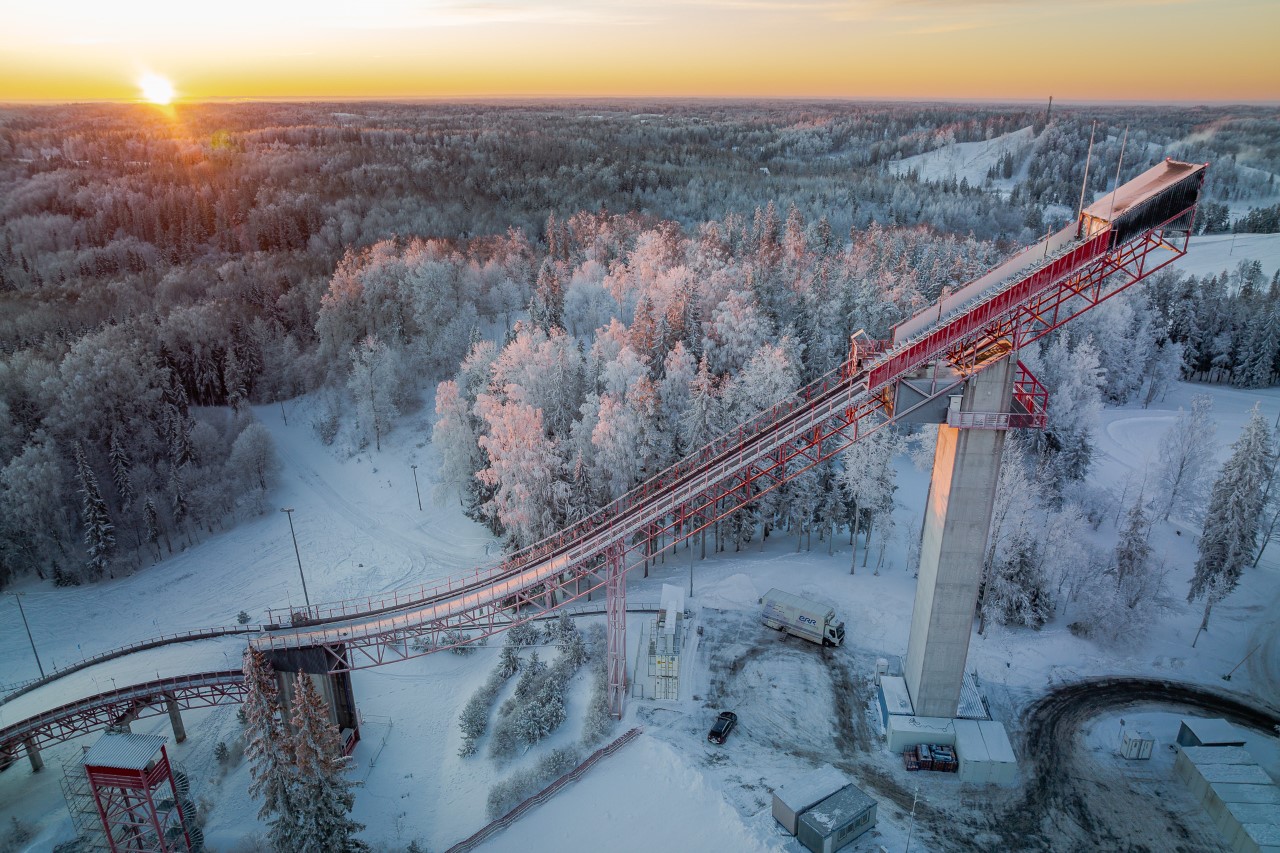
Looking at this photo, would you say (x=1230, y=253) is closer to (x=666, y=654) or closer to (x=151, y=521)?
(x=666, y=654)

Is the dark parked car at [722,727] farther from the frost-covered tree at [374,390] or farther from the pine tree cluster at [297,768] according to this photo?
the frost-covered tree at [374,390]

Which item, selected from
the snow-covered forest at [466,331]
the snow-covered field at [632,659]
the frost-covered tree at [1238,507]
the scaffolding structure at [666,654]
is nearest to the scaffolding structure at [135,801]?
the snow-covered field at [632,659]

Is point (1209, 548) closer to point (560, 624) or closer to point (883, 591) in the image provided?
point (883, 591)

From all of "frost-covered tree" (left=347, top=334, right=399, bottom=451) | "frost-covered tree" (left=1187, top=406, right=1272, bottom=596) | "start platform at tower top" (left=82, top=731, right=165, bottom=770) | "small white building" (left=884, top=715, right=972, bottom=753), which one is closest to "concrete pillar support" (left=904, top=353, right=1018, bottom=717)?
"small white building" (left=884, top=715, right=972, bottom=753)

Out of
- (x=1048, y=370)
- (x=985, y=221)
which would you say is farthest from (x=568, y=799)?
(x=985, y=221)

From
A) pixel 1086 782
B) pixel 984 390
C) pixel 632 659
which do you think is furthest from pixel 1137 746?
pixel 632 659

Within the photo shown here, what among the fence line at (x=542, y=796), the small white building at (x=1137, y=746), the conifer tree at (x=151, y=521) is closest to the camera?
the fence line at (x=542, y=796)
